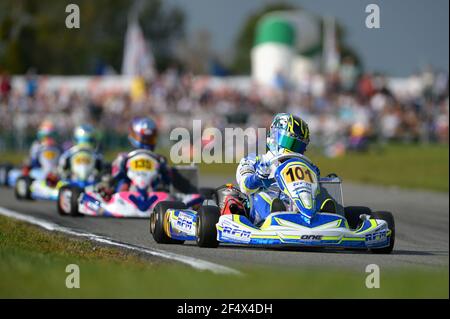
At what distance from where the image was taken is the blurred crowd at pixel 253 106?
108 feet

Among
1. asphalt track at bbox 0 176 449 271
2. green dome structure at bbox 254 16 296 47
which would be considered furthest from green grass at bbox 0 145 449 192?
green dome structure at bbox 254 16 296 47

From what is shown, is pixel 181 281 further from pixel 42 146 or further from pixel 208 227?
pixel 42 146

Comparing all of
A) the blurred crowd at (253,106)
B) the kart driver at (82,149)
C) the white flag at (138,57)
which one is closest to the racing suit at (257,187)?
the kart driver at (82,149)

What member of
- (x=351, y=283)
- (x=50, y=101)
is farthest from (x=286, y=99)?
(x=351, y=283)

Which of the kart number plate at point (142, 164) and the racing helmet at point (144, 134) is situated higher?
the racing helmet at point (144, 134)

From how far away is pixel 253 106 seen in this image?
34781mm

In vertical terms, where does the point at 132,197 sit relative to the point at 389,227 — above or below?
below

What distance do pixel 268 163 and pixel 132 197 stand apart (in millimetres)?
4062

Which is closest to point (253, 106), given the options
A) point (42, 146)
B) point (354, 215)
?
point (42, 146)

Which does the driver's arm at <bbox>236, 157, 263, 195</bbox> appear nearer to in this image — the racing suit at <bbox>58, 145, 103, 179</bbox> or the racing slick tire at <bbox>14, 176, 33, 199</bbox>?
the racing suit at <bbox>58, 145, 103, 179</bbox>

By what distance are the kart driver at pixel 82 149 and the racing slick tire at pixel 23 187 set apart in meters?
0.76

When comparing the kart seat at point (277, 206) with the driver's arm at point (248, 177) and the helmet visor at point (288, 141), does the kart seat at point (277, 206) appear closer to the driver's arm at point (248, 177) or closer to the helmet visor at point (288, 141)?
the driver's arm at point (248, 177)

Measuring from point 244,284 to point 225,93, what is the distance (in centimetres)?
2877
